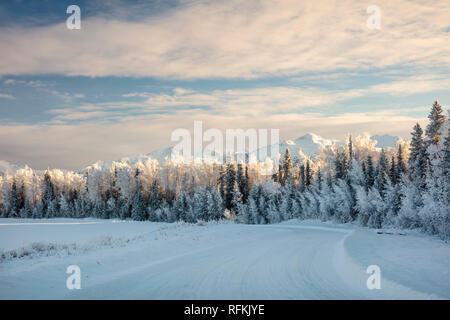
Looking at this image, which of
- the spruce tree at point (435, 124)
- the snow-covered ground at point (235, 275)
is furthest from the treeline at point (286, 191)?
the snow-covered ground at point (235, 275)


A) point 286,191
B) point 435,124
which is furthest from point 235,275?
point 286,191

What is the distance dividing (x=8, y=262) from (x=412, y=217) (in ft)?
106

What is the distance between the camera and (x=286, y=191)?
65562mm

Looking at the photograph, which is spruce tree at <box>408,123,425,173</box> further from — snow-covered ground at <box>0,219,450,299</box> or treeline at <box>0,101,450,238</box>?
snow-covered ground at <box>0,219,450,299</box>

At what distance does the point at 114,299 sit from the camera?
23.8 ft

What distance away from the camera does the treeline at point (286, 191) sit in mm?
31047

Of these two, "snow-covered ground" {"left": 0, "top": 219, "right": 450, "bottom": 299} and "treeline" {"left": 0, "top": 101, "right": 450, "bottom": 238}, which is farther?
"treeline" {"left": 0, "top": 101, "right": 450, "bottom": 238}

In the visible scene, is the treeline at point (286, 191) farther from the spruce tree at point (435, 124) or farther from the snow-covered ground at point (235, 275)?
the snow-covered ground at point (235, 275)

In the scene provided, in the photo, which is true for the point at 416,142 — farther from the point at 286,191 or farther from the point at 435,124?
the point at 286,191

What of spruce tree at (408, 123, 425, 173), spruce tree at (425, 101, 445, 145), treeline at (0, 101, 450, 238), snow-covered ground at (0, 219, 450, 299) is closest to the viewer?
snow-covered ground at (0, 219, 450, 299)

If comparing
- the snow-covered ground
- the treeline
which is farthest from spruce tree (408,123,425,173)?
the snow-covered ground

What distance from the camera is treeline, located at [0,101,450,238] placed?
3105 cm
